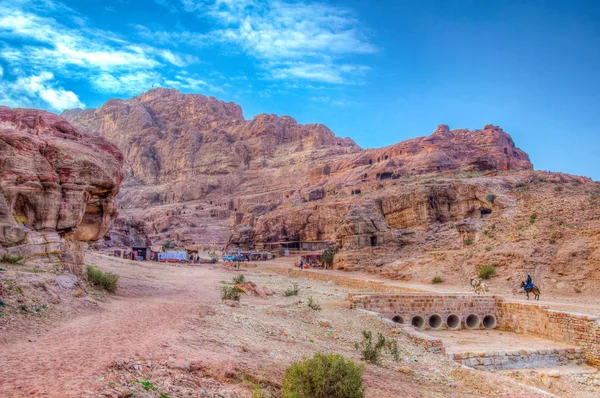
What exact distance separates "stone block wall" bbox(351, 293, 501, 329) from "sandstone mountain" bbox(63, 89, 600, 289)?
774 cm

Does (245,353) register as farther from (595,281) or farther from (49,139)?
(595,281)

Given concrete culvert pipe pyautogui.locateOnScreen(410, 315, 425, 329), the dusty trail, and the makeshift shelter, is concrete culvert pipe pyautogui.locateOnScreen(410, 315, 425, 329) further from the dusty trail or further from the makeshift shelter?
the makeshift shelter

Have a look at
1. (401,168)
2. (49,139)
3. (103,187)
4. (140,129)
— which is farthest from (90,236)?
(140,129)

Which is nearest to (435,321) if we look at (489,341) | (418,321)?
(418,321)

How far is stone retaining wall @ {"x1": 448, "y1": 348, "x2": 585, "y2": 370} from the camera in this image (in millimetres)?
12547

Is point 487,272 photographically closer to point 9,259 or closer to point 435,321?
point 435,321

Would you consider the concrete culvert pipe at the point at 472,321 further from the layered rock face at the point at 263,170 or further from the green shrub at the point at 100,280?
the layered rock face at the point at 263,170

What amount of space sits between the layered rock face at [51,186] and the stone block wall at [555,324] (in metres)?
18.1

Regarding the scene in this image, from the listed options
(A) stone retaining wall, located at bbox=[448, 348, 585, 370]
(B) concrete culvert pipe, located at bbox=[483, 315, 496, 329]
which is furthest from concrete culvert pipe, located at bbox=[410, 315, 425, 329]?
(A) stone retaining wall, located at bbox=[448, 348, 585, 370]

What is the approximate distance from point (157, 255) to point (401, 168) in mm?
43107

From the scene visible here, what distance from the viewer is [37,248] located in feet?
44.9

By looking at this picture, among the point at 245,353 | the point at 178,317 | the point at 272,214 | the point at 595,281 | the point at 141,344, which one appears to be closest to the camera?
the point at 141,344

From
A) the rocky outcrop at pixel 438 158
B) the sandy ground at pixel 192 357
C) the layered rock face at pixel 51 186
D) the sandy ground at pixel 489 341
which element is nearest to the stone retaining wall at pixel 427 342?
the sandy ground at pixel 192 357

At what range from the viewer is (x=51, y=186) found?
14.4m
